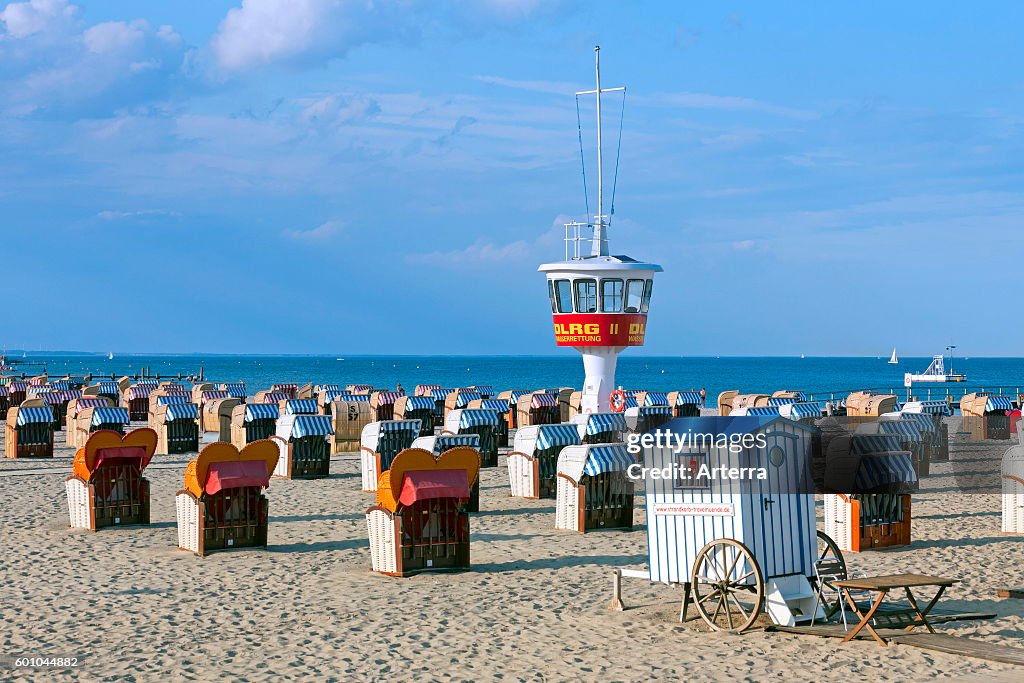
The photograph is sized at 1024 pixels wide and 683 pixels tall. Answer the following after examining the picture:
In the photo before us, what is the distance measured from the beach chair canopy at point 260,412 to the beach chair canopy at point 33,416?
474 cm

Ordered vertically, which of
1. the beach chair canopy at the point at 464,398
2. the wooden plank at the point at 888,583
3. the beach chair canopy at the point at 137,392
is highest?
the beach chair canopy at the point at 137,392

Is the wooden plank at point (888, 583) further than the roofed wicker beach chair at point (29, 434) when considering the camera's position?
No

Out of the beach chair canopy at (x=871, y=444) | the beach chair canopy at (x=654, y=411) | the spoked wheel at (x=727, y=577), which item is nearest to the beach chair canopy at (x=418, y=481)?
the spoked wheel at (x=727, y=577)

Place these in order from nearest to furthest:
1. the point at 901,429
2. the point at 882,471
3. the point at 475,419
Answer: the point at 882,471 → the point at 901,429 → the point at 475,419

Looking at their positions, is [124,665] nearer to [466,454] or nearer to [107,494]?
[466,454]

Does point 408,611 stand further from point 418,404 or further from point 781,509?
point 418,404

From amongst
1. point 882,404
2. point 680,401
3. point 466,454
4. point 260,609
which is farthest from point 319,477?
point 882,404

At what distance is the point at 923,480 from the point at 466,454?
464 inches

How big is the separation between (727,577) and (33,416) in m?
20.9

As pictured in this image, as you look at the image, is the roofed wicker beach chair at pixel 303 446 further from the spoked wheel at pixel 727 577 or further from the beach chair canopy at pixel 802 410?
the spoked wheel at pixel 727 577

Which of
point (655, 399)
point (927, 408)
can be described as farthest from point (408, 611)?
point (655, 399)

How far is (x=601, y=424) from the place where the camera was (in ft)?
71.4

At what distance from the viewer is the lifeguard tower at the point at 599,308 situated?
27719mm

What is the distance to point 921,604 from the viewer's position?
10883 mm
